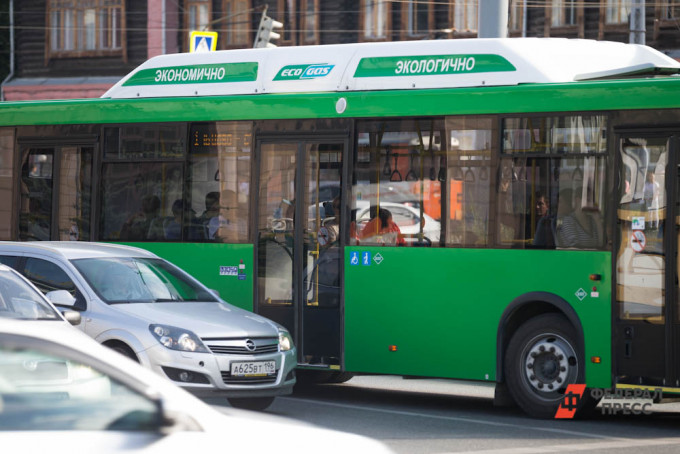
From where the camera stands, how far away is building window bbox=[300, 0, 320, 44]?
3384 cm

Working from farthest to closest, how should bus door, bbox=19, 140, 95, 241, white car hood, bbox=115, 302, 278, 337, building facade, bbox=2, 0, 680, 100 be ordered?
building facade, bbox=2, 0, 680, 100 → bus door, bbox=19, 140, 95, 241 → white car hood, bbox=115, 302, 278, 337

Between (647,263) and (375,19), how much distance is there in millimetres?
22472

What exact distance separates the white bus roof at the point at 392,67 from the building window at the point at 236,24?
2012 cm

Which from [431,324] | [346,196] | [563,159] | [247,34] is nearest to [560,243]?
[563,159]

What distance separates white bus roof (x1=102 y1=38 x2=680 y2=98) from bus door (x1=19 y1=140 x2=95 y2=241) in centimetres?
91

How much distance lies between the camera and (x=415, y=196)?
12766mm

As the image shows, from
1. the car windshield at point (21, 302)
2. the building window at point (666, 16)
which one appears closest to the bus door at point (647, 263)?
the car windshield at point (21, 302)

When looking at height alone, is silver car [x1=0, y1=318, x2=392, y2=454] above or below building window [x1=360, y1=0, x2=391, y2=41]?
below

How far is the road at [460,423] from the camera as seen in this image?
10117 mm

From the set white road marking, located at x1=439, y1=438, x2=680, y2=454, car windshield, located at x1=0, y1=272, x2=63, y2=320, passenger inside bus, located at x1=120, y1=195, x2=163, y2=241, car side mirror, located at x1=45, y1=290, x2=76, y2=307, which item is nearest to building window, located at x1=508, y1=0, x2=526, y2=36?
passenger inside bus, located at x1=120, y1=195, x2=163, y2=241

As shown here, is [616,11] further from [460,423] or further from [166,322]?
[166,322]

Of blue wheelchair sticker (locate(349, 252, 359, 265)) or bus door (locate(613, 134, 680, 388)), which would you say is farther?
blue wheelchair sticker (locate(349, 252, 359, 265))

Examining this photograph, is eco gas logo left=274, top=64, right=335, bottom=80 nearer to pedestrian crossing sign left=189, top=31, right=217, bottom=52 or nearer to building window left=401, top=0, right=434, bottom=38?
pedestrian crossing sign left=189, top=31, right=217, bottom=52

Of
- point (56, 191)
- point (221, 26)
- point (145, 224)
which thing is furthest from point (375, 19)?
point (145, 224)
